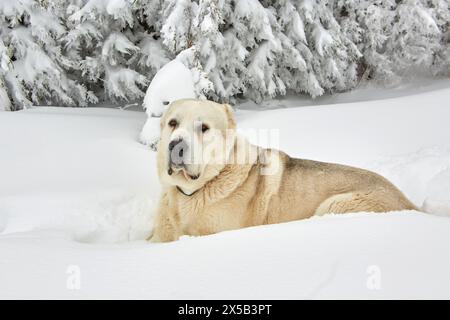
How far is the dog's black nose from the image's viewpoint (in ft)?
11.0

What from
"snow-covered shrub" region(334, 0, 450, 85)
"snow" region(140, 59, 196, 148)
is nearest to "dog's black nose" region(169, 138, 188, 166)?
"snow" region(140, 59, 196, 148)

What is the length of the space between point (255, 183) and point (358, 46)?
38.4 ft

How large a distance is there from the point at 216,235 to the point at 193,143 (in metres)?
1.04

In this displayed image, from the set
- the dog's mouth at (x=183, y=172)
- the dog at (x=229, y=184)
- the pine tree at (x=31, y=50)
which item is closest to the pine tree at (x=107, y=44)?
the pine tree at (x=31, y=50)

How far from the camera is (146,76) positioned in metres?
11.1

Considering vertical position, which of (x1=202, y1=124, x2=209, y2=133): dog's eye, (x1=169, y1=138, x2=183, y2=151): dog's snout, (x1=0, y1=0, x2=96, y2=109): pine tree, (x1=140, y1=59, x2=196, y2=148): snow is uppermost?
(x1=0, y1=0, x2=96, y2=109): pine tree

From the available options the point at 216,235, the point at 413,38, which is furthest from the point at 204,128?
the point at 413,38

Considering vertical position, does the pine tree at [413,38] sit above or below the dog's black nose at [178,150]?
above

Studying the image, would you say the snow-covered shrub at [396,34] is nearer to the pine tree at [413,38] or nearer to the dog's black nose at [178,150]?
the pine tree at [413,38]

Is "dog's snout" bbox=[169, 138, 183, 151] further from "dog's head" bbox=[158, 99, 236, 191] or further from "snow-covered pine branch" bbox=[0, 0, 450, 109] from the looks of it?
"snow-covered pine branch" bbox=[0, 0, 450, 109]

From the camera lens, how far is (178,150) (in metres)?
3.36

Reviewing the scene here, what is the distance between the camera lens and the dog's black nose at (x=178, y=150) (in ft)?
11.0

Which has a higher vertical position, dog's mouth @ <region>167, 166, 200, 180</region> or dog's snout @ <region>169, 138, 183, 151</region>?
dog's snout @ <region>169, 138, 183, 151</region>
